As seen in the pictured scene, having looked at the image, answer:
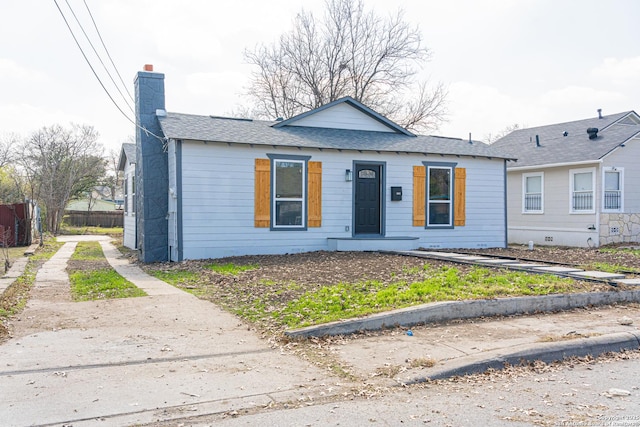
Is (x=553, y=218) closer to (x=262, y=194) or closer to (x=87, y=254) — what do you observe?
(x=262, y=194)

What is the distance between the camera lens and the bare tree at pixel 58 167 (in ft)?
97.2

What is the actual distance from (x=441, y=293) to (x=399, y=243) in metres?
7.49

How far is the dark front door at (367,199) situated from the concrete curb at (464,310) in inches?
320

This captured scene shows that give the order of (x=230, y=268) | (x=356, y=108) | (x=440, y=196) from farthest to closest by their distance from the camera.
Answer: (x=356, y=108) → (x=440, y=196) → (x=230, y=268)

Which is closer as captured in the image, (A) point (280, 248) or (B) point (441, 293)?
(B) point (441, 293)

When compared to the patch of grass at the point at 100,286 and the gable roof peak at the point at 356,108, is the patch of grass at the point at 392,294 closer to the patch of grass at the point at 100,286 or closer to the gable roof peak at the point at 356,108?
the patch of grass at the point at 100,286

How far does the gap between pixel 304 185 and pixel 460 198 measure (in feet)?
16.2

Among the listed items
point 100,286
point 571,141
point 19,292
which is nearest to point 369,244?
point 100,286

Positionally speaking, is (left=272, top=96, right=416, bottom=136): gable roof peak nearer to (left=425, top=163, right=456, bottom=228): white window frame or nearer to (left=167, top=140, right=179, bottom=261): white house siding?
(left=425, top=163, right=456, bottom=228): white window frame

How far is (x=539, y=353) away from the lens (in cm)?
585

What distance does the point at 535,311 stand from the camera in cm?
785

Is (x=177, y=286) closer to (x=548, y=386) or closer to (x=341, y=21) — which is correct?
(x=548, y=386)

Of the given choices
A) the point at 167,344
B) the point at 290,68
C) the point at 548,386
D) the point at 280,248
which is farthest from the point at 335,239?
the point at 290,68

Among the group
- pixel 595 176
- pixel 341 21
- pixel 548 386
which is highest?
pixel 341 21
